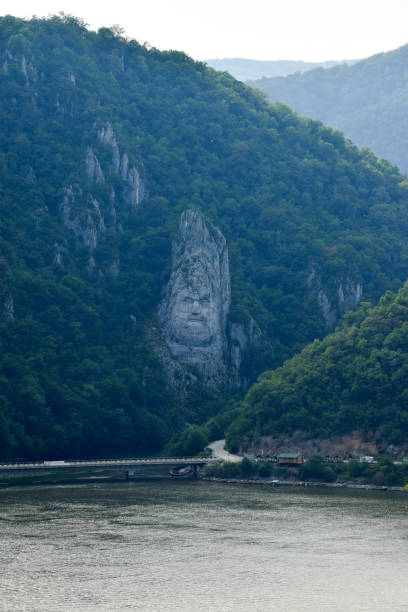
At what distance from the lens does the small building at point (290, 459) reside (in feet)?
555

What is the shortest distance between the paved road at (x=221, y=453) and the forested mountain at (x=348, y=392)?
2613 mm

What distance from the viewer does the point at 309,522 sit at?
409ft

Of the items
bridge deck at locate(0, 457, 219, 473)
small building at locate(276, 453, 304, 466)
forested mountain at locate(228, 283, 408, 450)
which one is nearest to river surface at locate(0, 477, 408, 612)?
bridge deck at locate(0, 457, 219, 473)

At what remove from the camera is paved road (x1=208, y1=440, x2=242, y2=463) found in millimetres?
177625

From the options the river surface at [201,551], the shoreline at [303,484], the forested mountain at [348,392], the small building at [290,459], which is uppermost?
the forested mountain at [348,392]

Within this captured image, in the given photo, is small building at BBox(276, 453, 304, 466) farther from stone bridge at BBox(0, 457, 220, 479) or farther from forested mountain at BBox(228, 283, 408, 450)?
stone bridge at BBox(0, 457, 220, 479)

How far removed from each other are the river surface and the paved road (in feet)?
91.5

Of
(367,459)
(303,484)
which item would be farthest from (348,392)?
(303,484)

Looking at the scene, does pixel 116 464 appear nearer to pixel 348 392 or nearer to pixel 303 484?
pixel 303 484

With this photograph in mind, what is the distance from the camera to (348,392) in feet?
598

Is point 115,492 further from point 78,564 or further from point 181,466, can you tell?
point 78,564

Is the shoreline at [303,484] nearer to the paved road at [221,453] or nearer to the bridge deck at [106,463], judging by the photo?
the bridge deck at [106,463]

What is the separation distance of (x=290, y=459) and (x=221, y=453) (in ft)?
58.4

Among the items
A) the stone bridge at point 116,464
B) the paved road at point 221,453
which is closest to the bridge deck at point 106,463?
the stone bridge at point 116,464
